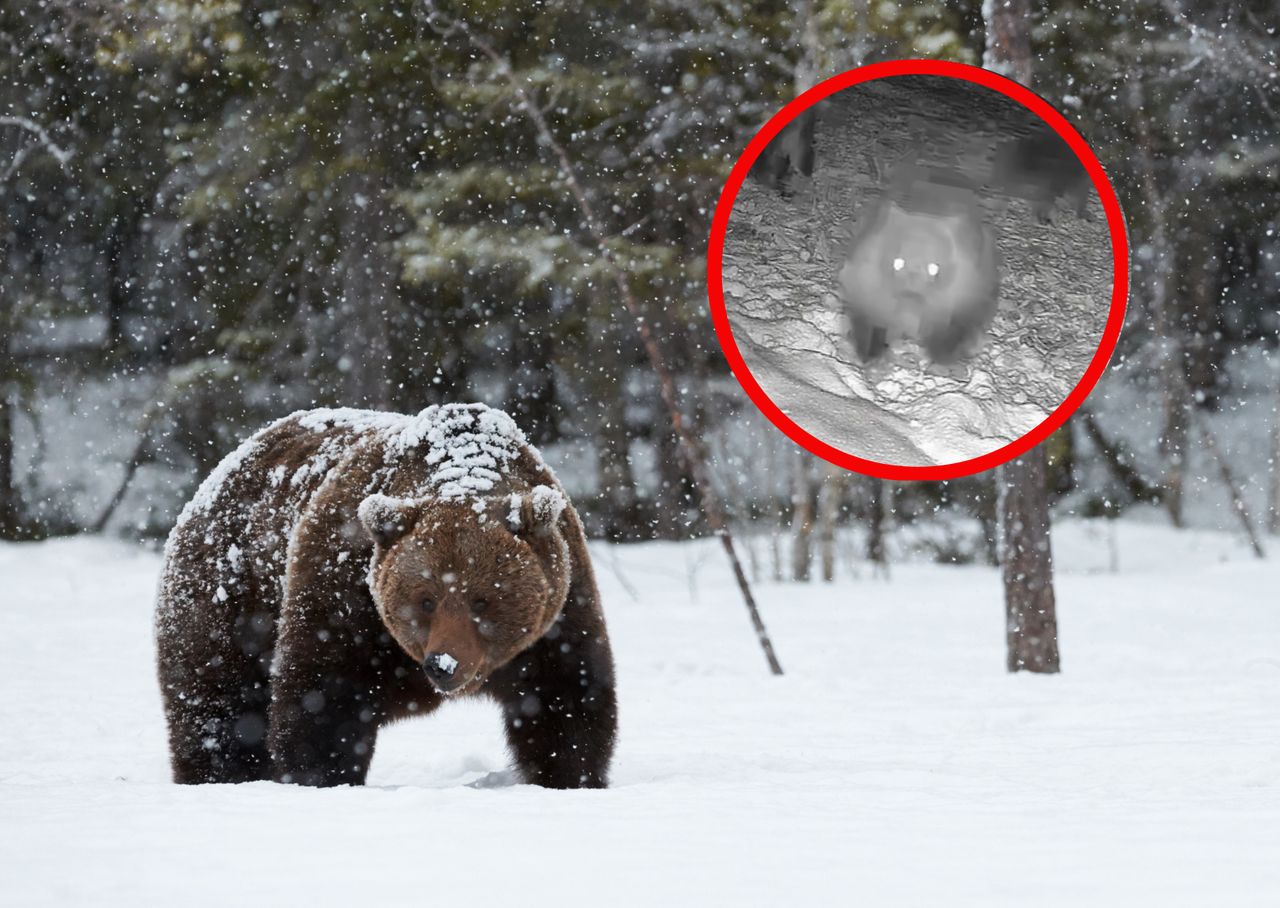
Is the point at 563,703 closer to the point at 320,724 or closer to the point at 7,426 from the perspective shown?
the point at 320,724

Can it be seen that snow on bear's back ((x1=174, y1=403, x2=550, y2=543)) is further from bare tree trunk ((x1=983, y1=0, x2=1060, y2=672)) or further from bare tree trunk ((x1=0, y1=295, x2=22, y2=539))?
bare tree trunk ((x1=0, y1=295, x2=22, y2=539))

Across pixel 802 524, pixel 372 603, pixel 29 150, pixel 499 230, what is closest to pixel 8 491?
pixel 29 150

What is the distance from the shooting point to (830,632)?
10.7 m

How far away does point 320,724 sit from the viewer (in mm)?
4438

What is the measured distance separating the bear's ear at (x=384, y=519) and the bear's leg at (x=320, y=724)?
544mm

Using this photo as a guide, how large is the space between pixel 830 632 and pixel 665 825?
7432mm

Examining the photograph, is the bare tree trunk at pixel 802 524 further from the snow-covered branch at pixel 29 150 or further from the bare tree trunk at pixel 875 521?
the snow-covered branch at pixel 29 150

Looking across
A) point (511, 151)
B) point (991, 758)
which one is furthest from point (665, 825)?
point (511, 151)

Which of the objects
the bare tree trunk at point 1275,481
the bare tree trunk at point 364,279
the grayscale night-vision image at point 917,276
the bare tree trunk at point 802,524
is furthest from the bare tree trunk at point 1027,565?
the bare tree trunk at point 1275,481

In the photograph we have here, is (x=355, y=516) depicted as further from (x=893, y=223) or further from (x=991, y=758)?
(x=991, y=758)

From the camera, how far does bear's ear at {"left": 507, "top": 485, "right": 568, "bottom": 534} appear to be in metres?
4.31

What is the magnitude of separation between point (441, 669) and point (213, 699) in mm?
1717

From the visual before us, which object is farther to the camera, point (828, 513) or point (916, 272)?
point (828, 513)

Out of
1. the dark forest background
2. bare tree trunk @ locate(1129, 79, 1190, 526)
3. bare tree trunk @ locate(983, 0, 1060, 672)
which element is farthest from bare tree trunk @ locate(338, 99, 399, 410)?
bare tree trunk @ locate(1129, 79, 1190, 526)
